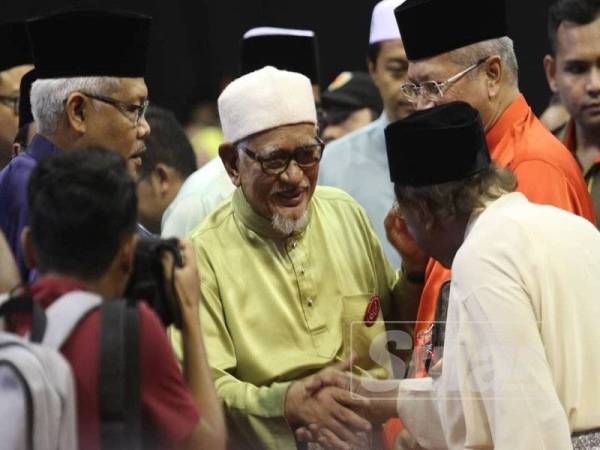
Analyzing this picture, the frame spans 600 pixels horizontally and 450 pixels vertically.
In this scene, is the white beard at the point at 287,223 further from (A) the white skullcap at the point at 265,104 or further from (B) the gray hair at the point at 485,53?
(B) the gray hair at the point at 485,53

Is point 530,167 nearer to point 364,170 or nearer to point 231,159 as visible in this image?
point 231,159

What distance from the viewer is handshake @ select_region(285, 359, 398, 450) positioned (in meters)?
3.25

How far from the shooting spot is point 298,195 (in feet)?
12.6

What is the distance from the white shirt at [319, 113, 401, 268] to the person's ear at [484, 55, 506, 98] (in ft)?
3.64

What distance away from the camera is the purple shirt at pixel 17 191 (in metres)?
3.55

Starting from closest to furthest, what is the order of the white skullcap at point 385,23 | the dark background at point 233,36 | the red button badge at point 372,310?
the red button badge at point 372,310
the white skullcap at point 385,23
the dark background at point 233,36

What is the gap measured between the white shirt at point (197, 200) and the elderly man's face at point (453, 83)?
902 millimetres

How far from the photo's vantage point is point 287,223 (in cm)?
384

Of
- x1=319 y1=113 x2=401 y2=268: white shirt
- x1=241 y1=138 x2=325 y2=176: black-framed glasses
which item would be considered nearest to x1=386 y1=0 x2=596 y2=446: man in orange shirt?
x1=241 y1=138 x2=325 y2=176: black-framed glasses

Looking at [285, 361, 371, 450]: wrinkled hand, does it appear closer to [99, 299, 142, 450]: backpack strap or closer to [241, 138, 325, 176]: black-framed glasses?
[241, 138, 325, 176]: black-framed glasses

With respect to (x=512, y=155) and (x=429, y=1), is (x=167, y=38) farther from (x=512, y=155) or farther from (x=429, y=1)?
(x=512, y=155)

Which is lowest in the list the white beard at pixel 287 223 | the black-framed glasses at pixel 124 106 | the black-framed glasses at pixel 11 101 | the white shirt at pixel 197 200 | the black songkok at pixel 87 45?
the white shirt at pixel 197 200

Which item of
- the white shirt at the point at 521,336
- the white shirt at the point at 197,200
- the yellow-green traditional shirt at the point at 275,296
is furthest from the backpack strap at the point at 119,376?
the white shirt at the point at 197,200

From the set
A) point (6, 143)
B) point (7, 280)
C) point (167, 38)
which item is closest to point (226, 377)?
point (7, 280)
